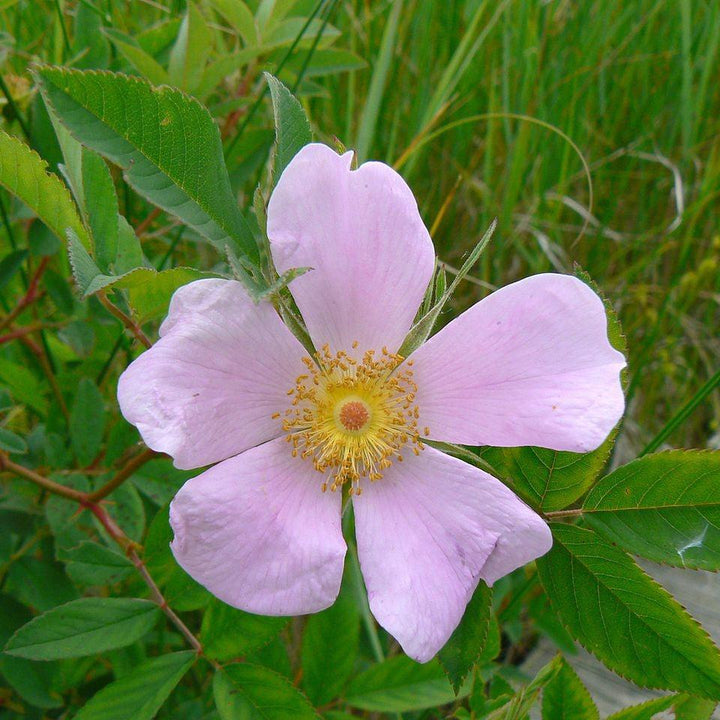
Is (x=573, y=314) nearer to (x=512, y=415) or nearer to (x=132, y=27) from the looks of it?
(x=512, y=415)

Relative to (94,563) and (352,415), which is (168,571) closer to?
(94,563)

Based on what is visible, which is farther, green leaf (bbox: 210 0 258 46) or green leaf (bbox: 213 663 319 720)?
green leaf (bbox: 210 0 258 46)

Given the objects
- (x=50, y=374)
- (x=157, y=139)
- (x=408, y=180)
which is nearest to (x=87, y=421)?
(x=50, y=374)

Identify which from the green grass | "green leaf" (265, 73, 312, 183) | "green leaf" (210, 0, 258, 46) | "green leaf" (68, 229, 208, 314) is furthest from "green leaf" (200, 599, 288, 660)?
the green grass

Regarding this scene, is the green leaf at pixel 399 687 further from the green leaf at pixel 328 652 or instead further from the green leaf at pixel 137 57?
the green leaf at pixel 137 57

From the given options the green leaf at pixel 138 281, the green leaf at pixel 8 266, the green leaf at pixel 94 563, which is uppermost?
the green leaf at pixel 138 281

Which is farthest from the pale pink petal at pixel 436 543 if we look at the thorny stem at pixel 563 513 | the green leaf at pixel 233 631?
the green leaf at pixel 233 631

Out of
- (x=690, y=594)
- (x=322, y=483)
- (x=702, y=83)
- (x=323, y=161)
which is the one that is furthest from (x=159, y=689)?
(x=702, y=83)

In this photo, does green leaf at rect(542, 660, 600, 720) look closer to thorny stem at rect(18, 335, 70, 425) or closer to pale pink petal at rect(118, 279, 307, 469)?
pale pink petal at rect(118, 279, 307, 469)
